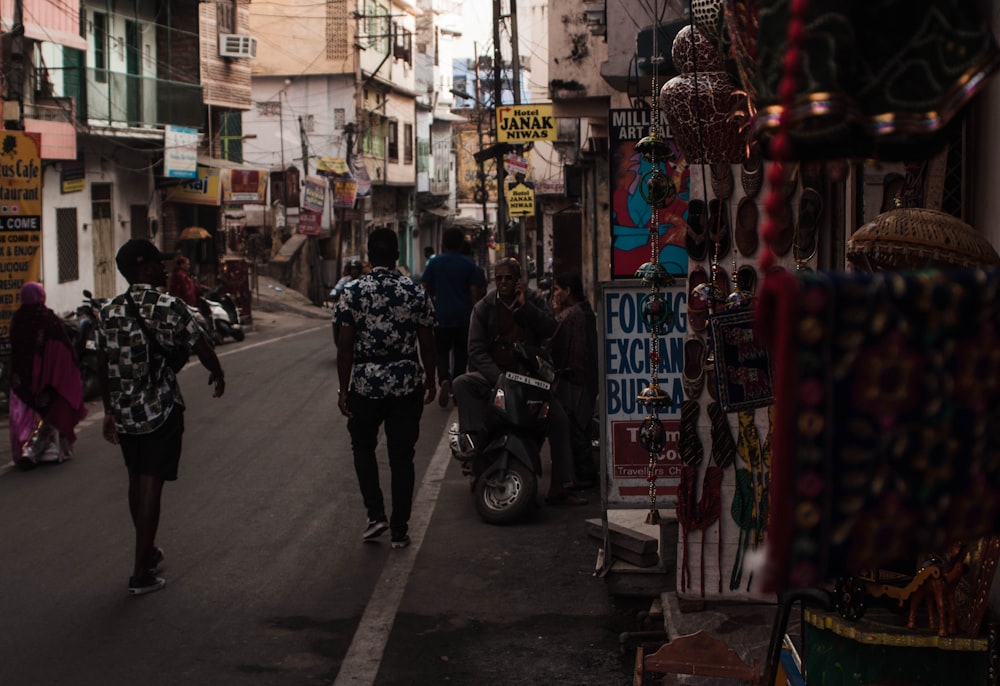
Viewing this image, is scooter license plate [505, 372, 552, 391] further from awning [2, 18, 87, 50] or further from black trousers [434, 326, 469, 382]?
awning [2, 18, 87, 50]

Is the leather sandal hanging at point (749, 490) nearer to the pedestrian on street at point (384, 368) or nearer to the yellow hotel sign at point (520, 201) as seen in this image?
the pedestrian on street at point (384, 368)

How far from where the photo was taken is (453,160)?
82.2 metres

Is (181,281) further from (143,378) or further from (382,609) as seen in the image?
(382,609)

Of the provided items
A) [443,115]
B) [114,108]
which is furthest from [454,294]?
[443,115]

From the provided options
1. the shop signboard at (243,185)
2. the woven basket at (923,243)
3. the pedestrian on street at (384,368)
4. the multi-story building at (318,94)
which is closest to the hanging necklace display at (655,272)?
the woven basket at (923,243)

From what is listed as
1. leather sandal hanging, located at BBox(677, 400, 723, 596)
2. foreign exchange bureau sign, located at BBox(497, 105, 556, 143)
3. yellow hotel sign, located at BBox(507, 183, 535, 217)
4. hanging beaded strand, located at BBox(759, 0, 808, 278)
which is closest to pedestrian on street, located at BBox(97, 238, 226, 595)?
leather sandal hanging, located at BBox(677, 400, 723, 596)

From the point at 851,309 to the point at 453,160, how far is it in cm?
8103

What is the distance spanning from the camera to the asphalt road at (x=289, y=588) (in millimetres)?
5875

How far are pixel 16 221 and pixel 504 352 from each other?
7709 mm

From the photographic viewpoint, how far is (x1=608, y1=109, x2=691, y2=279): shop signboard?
9039 millimetres

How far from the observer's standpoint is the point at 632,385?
7.41 m

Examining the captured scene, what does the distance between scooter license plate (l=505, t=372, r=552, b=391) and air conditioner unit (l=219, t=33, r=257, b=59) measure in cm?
2736

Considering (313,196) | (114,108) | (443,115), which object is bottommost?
(313,196)

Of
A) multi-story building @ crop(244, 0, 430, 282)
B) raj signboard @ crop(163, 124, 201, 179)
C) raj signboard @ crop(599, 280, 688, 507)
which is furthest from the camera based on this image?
multi-story building @ crop(244, 0, 430, 282)
